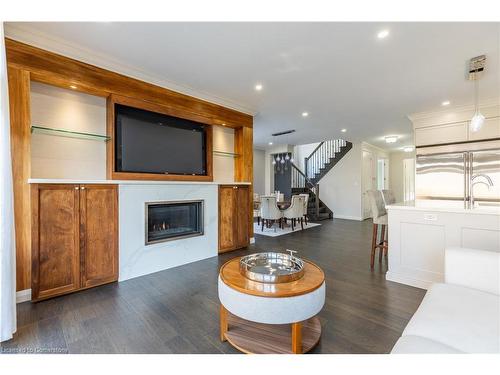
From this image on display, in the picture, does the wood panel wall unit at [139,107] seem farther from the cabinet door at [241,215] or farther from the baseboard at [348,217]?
the baseboard at [348,217]

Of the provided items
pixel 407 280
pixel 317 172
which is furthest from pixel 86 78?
pixel 317 172

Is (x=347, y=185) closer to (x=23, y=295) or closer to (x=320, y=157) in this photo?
(x=320, y=157)

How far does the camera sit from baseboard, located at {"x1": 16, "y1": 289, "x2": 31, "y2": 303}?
2314mm

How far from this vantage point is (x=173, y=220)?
3.56 metres

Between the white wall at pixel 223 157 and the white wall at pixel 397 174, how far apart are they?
8065mm

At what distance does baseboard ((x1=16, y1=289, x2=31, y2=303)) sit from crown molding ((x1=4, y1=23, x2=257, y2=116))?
2495 millimetres

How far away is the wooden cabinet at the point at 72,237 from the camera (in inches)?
93.0

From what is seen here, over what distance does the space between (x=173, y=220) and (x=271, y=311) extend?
2.48 metres

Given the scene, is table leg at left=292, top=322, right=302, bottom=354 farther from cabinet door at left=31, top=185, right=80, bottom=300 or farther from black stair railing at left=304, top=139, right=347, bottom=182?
black stair railing at left=304, top=139, right=347, bottom=182

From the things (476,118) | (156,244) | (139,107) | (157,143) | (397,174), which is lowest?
(156,244)

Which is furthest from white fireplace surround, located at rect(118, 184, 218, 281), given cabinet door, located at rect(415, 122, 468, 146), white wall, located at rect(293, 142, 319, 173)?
white wall, located at rect(293, 142, 319, 173)
